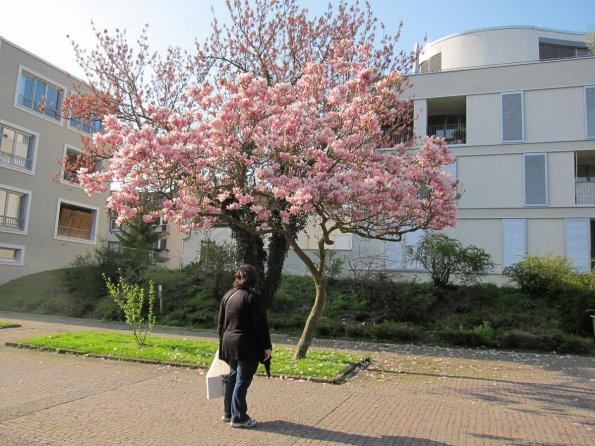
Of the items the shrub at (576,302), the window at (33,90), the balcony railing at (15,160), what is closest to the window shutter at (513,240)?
the shrub at (576,302)

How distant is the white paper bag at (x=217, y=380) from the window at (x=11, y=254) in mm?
25513

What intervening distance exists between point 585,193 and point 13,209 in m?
29.5

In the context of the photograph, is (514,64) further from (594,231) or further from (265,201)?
(265,201)

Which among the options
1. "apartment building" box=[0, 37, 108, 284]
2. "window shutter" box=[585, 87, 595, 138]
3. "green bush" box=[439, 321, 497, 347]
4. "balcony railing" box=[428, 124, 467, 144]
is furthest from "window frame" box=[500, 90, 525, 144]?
"apartment building" box=[0, 37, 108, 284]

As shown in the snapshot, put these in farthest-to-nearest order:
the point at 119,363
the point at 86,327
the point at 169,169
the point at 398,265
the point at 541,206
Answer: the point at 541,206 → the point at 398,265 → the point at 86,327 → the point at 119,363 → the point at 169,169

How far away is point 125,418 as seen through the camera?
5.48 metres

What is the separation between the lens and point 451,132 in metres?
26.8

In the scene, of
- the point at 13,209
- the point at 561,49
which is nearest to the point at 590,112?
the point at 561,49

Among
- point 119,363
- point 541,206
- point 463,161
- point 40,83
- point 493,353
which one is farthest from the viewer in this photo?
point 40,83

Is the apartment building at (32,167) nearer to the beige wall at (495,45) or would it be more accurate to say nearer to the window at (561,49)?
the beige wall at (495,45)

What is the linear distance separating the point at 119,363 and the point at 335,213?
449cm

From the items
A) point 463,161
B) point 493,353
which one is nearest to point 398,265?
point 463,161

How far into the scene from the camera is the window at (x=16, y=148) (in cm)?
2722

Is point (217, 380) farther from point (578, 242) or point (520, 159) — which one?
point (520, 159)
